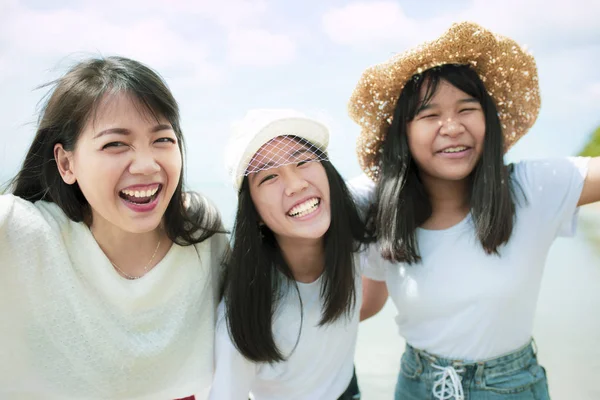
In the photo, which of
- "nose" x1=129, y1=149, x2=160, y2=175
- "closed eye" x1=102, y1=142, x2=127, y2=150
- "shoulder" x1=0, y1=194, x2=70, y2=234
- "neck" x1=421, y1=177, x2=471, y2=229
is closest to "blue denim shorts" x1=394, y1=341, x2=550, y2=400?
"neck" x1=421, y1=177, x2=471, y2=229

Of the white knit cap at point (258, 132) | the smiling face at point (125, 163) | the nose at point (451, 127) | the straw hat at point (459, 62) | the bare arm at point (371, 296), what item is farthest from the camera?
the bare arm at point (371, 296)

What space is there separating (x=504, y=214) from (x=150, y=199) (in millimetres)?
1306

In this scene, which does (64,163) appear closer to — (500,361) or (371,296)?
(371,296)

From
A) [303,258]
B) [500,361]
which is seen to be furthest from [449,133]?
[500,361]

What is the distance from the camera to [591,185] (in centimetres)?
175

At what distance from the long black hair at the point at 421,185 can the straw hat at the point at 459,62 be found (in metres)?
0.06

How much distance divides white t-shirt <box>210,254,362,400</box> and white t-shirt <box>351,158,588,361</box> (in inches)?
14.0

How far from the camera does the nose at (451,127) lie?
1827mm

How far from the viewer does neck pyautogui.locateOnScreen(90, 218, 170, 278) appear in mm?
1828

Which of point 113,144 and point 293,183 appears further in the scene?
point 293,183

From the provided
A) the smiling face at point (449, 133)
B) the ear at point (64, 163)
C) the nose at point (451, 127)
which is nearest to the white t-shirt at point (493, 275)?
the smiling face at point (449, 133)

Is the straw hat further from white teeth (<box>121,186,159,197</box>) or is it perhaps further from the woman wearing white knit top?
white teeth (<box>121,186,159,197</box>)

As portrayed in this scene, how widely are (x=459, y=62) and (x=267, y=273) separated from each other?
46.1 inches

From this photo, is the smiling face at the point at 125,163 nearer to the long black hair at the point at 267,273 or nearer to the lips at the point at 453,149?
the long black hair at the point at 267,273
